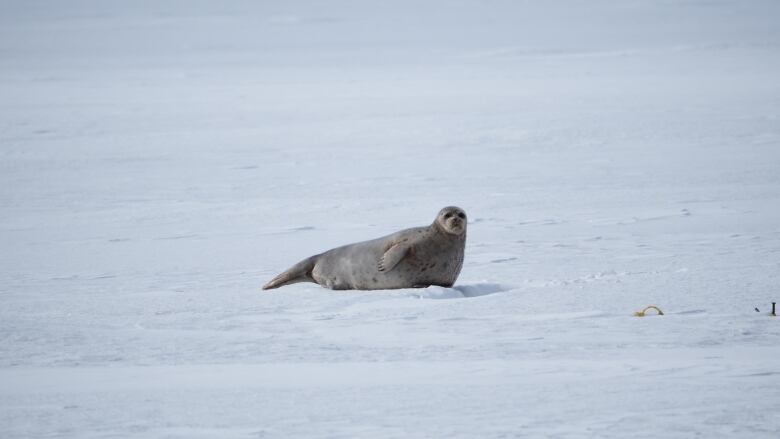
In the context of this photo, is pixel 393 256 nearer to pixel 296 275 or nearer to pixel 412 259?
pixel 412 259

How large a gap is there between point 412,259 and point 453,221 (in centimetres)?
22

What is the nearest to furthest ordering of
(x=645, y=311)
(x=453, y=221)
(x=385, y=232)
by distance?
(x=645, y=311), (x=453, y=221), (x=385, y=232)

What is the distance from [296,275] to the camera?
16.6 ft

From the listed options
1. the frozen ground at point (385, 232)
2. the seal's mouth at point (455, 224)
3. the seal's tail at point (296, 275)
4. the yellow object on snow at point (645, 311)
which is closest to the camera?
Result: the frozen ground at point (385, 232)

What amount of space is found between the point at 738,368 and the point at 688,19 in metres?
26.8

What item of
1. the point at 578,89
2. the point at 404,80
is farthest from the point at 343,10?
the point at 578,89

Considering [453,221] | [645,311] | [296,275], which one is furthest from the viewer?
[296,275]

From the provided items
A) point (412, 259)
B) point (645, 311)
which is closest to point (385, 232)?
point (412, 259)

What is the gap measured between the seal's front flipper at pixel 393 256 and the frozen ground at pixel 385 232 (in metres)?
0.18

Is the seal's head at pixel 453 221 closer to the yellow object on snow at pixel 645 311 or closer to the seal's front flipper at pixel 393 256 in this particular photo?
the seal's front flipper at pixel 393 256

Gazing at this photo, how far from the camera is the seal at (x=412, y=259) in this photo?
15.5 feet

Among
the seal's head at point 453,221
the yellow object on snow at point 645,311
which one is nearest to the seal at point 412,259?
the seal's head at point 453,221

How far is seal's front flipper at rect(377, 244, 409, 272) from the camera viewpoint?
472 centimetres

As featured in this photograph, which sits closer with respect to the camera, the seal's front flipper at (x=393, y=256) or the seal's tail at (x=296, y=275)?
the seal's front flipper at (x=393, y=256)
